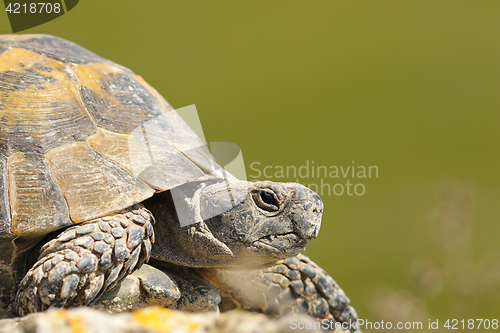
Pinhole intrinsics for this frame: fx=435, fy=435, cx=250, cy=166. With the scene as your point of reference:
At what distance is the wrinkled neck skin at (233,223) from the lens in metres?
1.95

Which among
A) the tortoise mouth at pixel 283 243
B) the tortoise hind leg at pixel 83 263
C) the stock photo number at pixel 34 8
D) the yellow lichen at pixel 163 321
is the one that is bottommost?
the tortoise mouth at pixel 283 243

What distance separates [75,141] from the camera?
6.64 feet

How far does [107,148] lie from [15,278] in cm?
69

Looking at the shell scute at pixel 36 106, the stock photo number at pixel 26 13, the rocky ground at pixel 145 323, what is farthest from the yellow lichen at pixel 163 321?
the stock photo number at pixel 26 13

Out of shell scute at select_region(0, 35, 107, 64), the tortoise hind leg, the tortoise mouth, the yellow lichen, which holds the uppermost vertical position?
shell scute at select_region(0, 35, 107, 64)

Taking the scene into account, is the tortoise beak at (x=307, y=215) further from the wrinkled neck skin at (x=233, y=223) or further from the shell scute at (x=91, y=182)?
the shell scute at (x=91, y=182)

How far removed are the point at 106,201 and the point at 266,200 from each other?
708 millimetres

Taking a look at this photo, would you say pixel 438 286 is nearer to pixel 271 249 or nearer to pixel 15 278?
pixel 271 249

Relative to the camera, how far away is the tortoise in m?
1.74

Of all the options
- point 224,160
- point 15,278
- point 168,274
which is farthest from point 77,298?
point 224,160

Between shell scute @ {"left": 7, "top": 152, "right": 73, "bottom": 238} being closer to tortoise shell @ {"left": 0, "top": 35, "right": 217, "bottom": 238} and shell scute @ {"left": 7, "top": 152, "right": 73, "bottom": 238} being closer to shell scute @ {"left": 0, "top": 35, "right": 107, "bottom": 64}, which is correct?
tortoise shell @ {"left": 0, "top": 35, "right": 217, "bottom": 238}

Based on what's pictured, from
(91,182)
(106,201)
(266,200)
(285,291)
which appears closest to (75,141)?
(91,182)

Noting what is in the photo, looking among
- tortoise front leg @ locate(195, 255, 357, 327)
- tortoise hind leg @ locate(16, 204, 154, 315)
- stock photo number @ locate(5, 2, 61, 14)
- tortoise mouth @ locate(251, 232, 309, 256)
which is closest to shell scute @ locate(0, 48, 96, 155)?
tortoise hind leg @ locate(16, 204, 154, 315)

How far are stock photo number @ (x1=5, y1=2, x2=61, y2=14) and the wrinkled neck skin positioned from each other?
3044 millimetres
